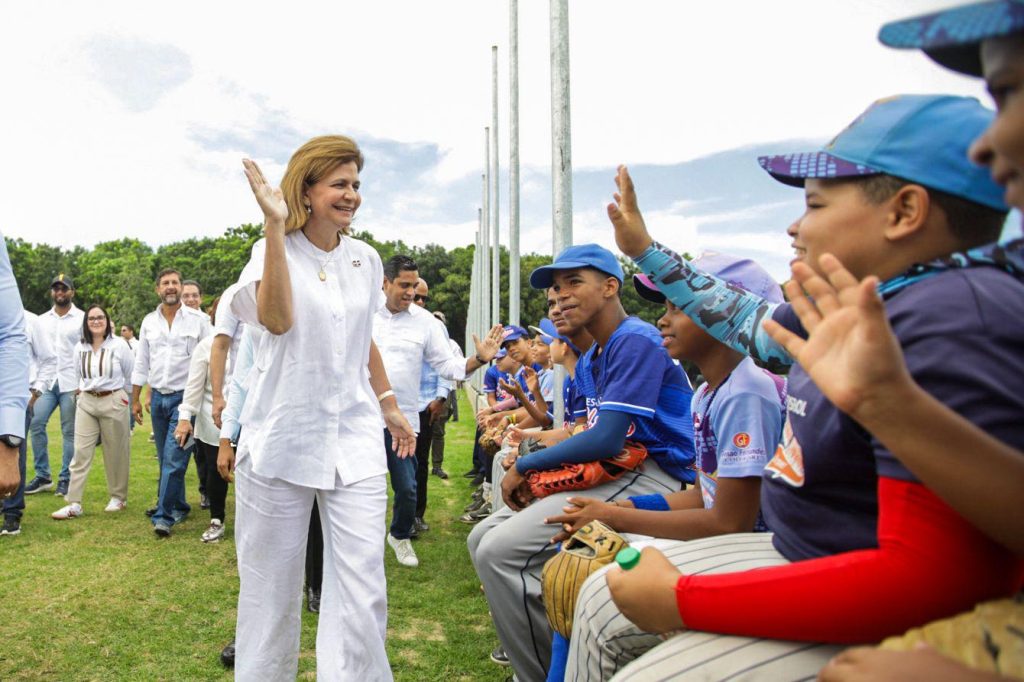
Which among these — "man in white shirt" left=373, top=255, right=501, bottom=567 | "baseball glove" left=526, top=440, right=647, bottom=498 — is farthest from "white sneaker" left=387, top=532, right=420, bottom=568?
"baseball glove" left=526, top=440, right=647, bottom=498

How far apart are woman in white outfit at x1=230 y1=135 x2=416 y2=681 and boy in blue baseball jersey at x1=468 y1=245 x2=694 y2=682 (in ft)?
1.71

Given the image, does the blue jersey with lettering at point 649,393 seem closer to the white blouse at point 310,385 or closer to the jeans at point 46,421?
the white blouse at point 310,385

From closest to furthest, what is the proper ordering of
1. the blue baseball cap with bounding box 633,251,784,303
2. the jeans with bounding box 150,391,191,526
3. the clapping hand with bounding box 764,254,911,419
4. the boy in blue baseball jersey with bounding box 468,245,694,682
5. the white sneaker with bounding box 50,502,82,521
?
the clapping hand with bounding box 764,254,911,419
the blue baseball cap with bounding box 633,251,784,303
the boy in blue baseball jersey with bounding box 468,245,694,682
the jeans with bounding box 150,391,191,526
the white sneaker with bounding box 50,502,82,521

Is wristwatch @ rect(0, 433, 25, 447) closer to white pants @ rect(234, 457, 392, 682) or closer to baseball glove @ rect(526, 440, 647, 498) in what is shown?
white pants @ rect(234, 457, 392, 682)

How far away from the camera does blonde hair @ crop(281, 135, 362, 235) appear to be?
3244 millimetres

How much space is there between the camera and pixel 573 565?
234cm

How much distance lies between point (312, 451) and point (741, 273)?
5.98 feet

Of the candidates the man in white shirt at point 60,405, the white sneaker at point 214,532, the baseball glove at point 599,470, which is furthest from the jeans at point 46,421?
the baseball glove at point 599,470

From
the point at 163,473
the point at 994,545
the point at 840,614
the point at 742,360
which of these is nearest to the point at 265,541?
the point at 742,360

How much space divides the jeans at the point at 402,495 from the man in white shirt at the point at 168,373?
233cm

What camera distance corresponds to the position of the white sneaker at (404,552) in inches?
242

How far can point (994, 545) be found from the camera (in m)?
1.10

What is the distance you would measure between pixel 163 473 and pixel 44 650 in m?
3.15

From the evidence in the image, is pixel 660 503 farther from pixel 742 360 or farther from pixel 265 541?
pixel 265 541
